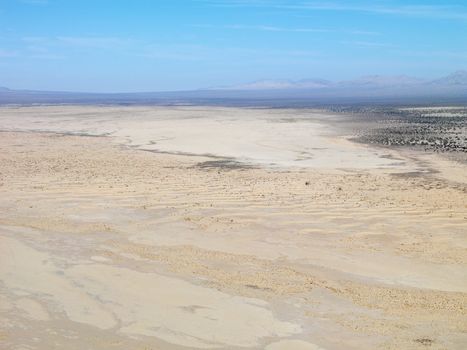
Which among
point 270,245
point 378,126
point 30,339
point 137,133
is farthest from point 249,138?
point 30,339

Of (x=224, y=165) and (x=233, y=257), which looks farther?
(x=224, y=165)

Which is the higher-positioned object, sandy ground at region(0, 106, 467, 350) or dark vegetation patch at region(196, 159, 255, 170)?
dark vegetation patch at region(196, 159, 255, 170)

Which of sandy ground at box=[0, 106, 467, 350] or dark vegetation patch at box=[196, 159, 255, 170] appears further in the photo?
dark vegetation patch at box=[196, 159, 255, 170]

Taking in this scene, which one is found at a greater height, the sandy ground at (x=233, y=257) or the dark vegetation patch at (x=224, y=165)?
the dark vegetation patch at (x=224, y=165)

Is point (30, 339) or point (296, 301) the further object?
point (296, 301)

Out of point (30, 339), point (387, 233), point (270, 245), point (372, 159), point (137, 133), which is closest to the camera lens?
point (30, 339)

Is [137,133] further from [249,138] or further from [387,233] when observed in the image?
[387,233]

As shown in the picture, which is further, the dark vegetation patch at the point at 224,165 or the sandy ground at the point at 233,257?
the dark vegetation patch at the point at 224,165

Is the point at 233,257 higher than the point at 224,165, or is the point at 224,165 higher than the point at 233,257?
the point at 224,165
